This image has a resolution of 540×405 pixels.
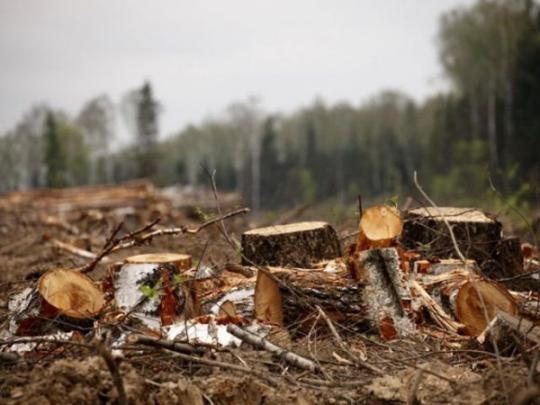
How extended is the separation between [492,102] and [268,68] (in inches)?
1399

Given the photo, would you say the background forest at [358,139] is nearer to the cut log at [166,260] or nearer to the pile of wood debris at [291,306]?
the pile of wood debris at [291,306]

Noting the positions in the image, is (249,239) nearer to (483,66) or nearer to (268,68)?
(483,66)

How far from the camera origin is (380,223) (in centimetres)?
395

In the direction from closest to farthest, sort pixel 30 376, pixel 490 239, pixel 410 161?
pixel 30 376 < pixel 490 239 < pixel 410 161

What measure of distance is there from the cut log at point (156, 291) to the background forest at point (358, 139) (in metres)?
8.70

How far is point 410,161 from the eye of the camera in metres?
41.6

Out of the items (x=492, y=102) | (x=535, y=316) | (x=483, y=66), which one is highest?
(x=483, y=66)

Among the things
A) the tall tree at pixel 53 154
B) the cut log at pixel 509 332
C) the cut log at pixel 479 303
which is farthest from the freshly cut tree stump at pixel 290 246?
the tall tree at pixel 53 154

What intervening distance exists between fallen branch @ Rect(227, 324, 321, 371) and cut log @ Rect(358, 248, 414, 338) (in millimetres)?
830

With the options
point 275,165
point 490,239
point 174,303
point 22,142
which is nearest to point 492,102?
point 275,165

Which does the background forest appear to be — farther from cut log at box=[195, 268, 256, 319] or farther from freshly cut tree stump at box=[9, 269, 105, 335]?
freshly cut tree stump at box=[9, 269, 105, 335]

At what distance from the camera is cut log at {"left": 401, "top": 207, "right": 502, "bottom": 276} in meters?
4.86

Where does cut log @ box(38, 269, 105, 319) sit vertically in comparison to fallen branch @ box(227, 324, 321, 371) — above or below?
above

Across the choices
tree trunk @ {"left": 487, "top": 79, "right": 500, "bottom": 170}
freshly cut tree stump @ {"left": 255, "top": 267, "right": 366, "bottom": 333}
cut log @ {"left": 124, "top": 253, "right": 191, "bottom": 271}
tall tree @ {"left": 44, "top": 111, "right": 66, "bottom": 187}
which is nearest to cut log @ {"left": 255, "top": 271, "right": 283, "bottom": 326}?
freshly cut tree stump @ {"left": 255, "top": 267, "right": 366, "bottom": 333}
